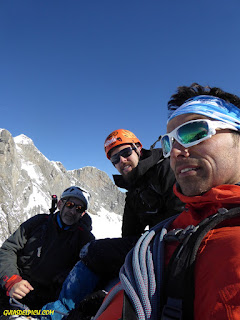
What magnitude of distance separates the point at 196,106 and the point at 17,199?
46.4 meters

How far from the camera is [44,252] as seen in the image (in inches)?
185

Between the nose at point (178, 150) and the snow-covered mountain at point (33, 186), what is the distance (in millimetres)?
27559

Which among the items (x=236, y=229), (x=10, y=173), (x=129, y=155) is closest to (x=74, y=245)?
(x=129, y=155)

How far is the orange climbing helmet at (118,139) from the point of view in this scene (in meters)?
Answer: 5.21

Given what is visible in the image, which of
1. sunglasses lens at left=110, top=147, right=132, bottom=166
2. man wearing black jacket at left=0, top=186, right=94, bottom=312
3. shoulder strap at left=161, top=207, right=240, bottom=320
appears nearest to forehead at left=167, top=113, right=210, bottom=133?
shoulder strap at left=161, top=207, right=240, bottom=320

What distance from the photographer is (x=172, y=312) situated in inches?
39.4

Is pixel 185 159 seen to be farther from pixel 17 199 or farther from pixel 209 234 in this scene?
pixel 17 199

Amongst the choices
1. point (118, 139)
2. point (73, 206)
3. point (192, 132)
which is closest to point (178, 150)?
point (192, 132)

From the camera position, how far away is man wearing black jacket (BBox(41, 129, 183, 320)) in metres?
2.82

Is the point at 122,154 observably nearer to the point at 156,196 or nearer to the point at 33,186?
the point at 156,196

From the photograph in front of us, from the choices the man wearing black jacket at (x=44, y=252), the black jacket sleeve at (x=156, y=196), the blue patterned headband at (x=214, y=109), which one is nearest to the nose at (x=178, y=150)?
the blue patterned headband at (x=214, y=109)

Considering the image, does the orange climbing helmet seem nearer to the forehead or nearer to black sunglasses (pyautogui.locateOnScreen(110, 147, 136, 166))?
black sunglasses (pyautogui.locateOnScreen(110, 147, 136, 166))

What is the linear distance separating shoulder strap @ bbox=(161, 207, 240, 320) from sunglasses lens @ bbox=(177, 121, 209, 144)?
69cm

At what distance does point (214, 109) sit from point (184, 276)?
1454 millimetres
